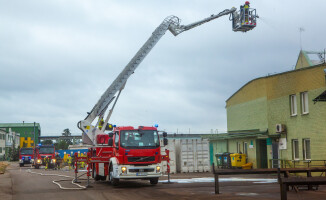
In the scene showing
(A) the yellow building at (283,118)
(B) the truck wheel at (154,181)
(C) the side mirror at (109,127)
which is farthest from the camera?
(A) the yellow building at (283,118)

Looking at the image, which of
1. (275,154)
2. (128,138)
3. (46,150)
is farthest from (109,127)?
(46,150)

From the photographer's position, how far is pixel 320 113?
24547 millimetres

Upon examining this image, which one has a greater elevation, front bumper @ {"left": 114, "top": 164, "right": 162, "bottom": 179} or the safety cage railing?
the safety cage railing

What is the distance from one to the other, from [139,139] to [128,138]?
0.50m

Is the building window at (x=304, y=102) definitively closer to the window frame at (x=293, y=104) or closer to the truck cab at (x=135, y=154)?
the window frame at (x=293, y=104)

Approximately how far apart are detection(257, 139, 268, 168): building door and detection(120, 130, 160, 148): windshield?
14.6m

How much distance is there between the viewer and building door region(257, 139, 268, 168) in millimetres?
31530

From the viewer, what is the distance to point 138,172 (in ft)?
61.0

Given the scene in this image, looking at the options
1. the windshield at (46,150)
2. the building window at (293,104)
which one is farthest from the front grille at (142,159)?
the windshield at (46,150)

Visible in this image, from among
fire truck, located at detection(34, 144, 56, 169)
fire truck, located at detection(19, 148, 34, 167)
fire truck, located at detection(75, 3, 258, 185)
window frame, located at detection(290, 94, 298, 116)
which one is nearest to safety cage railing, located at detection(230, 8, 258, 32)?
fire truck, located at detection(75, 3, 258, 185)

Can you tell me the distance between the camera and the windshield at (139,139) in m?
18.9

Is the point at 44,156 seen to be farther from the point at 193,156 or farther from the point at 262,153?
the point at 262,153

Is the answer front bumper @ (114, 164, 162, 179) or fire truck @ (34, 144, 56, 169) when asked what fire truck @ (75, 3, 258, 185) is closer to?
front bumper @ (114, 164, 162, 179)

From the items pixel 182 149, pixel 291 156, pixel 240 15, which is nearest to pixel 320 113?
pixel 291 156
